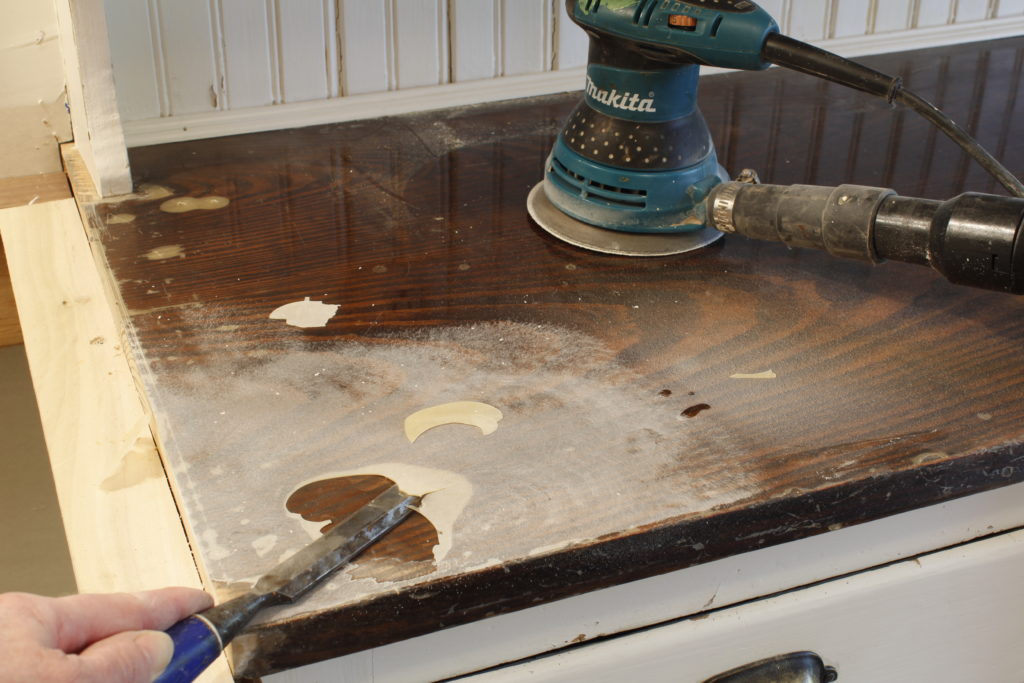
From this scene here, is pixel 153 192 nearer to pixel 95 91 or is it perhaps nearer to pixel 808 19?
pixel 95 91

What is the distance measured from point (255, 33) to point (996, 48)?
0.88 m

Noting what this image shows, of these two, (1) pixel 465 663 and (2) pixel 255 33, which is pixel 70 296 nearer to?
(2) pixel 255 33

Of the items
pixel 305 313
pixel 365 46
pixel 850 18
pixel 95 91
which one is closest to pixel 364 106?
pixel 365 46

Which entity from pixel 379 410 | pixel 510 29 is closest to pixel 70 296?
pixel 379 410

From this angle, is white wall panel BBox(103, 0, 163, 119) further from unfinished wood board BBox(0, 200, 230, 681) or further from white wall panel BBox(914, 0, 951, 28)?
white wall panel BBox(914, 0, 951, 28)

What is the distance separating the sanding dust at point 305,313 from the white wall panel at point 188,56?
0.37 meters

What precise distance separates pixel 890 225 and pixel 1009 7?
82cm

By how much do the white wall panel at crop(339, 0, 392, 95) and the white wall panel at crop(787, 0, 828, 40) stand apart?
1.60 feet

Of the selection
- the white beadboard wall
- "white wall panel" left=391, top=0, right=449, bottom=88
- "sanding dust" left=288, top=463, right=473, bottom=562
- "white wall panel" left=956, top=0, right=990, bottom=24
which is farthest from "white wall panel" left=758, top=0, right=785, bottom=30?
"sanding dust" left=288, top=463, right=473, bottom=562

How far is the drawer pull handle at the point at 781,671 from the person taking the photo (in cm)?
58

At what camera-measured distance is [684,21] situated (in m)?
0.68

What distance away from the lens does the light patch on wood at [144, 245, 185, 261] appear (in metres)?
0.74

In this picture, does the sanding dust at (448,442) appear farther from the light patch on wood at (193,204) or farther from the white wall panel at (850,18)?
the white wall panel at (850,18)

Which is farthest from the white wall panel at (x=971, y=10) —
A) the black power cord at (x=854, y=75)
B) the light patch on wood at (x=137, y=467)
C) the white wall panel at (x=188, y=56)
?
the light patch on wood at (x=137, y=467)
